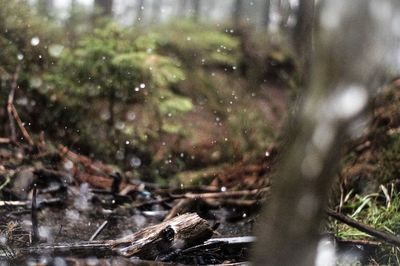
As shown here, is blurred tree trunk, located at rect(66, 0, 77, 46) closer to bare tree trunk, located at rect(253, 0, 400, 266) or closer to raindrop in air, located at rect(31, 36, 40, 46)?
raindrop in air, located at rect(31, 36, 40, 46)

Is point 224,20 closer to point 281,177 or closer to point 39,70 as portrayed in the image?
point 39,70

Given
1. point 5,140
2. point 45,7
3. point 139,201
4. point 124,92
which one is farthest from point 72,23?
point 139,201

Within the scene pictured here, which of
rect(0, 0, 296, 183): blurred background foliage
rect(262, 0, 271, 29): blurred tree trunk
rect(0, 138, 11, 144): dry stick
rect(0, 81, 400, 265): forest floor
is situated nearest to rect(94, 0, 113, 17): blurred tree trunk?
rect(0, 0, 296, 183): blurred background foliage

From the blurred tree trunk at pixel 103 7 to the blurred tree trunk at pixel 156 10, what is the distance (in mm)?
549

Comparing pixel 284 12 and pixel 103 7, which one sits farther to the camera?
pixel 284 12

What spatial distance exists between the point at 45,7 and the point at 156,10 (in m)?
1.56

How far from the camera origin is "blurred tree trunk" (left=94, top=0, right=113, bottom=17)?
5281 millimetres

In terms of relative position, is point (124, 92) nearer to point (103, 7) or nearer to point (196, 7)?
point (103, 7)

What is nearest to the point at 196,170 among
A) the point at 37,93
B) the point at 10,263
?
the point at 37,93

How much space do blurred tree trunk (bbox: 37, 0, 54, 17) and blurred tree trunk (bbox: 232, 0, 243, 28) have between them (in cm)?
299

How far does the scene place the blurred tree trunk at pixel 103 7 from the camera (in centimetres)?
528

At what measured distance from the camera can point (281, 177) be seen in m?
1.01

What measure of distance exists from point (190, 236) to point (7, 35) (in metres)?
3.06

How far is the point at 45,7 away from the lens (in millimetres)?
4938
